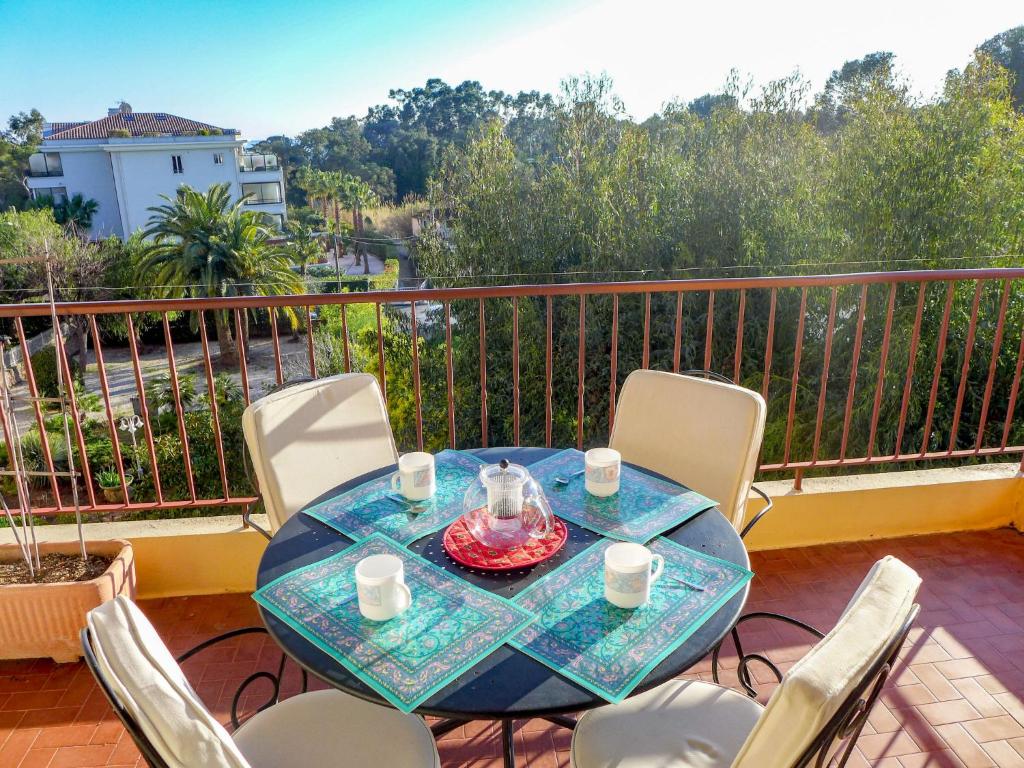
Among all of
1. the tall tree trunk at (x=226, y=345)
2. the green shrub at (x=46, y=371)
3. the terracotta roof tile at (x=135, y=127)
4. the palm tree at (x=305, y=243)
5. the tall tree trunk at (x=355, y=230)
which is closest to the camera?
the green shrub at (x=46, y=371)

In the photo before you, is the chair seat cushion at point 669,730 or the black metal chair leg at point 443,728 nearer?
the chair seat cushion at point 669,730

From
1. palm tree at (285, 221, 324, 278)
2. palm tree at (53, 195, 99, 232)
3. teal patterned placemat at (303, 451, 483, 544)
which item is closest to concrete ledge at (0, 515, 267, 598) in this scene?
teal patterned placemat at (303, 451, 483, 544)

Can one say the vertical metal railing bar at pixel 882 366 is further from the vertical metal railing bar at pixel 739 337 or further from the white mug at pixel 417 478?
the white mug at pixel 417 478

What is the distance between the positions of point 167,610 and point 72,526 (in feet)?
1.69

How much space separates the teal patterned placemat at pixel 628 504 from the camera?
1512 mm

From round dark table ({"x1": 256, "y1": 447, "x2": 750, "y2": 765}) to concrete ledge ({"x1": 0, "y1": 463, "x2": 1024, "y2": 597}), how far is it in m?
1.17

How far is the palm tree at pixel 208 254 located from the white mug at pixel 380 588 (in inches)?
814

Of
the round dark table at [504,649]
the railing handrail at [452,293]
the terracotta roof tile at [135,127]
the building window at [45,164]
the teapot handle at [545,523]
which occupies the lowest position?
the round dark table at [504,649]

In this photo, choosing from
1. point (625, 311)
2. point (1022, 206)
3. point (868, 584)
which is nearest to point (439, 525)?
point (868, 584)

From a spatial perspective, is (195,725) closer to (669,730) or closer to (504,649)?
(504,649)

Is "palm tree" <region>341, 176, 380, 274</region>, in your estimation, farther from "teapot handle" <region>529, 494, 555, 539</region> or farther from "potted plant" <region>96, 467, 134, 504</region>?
"teapot handle" <region>529, 494, 555, 539</region>

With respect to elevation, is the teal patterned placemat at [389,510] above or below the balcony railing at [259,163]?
below

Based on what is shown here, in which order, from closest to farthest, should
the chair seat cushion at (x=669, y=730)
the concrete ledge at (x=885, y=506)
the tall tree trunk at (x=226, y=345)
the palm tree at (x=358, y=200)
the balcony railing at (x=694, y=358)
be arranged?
the chair seat cushion at (x=669, y=730), the balcony railing at (x=694, y=358), the concrete ledge at (x=885, y=506), the tall tree trunk at (x=226, y=345), the palm tree at (x=358, y=200)

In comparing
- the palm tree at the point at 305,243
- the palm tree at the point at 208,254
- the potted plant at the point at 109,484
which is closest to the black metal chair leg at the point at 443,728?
the potted plant at the point at 109,484
